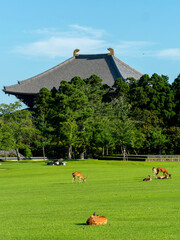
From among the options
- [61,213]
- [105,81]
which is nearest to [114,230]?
[61,213]

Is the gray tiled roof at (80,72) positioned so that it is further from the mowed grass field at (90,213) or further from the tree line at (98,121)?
the mowed grass field at (90,213)

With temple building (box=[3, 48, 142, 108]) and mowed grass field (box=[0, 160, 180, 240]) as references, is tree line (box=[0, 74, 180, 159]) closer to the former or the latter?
temple building (box=[3, 48, 142, 108])

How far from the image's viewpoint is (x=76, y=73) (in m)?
104

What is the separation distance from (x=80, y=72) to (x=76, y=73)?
1.37 metres

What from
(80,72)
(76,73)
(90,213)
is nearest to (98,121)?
(76,73)

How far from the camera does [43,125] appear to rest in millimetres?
70125

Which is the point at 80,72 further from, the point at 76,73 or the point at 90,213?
the point at 90,213

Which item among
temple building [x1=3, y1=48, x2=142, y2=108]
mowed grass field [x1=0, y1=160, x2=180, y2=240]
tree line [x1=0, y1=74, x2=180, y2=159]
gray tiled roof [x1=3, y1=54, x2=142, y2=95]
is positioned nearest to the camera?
mowed grass field [x1=0, y1=160, x2=180, y2=240]

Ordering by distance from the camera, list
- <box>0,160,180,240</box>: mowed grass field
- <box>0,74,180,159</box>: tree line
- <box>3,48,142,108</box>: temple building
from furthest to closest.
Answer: <box>3,48,142,108</box>: temple building < <box>0,74,180,159</box>: tree line < <box>0,160,180,240</box>: mowed grass field

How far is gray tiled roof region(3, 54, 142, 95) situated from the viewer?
96.7m

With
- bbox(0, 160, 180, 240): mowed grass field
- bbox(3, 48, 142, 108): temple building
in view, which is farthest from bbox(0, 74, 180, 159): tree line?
bbox(0, 160, 180, 240): mowed grass field

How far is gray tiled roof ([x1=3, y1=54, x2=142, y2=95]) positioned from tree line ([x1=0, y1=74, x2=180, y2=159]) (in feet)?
53.4

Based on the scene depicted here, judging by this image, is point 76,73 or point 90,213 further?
point 76,73

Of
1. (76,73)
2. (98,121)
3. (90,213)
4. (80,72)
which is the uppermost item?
(80,72)
